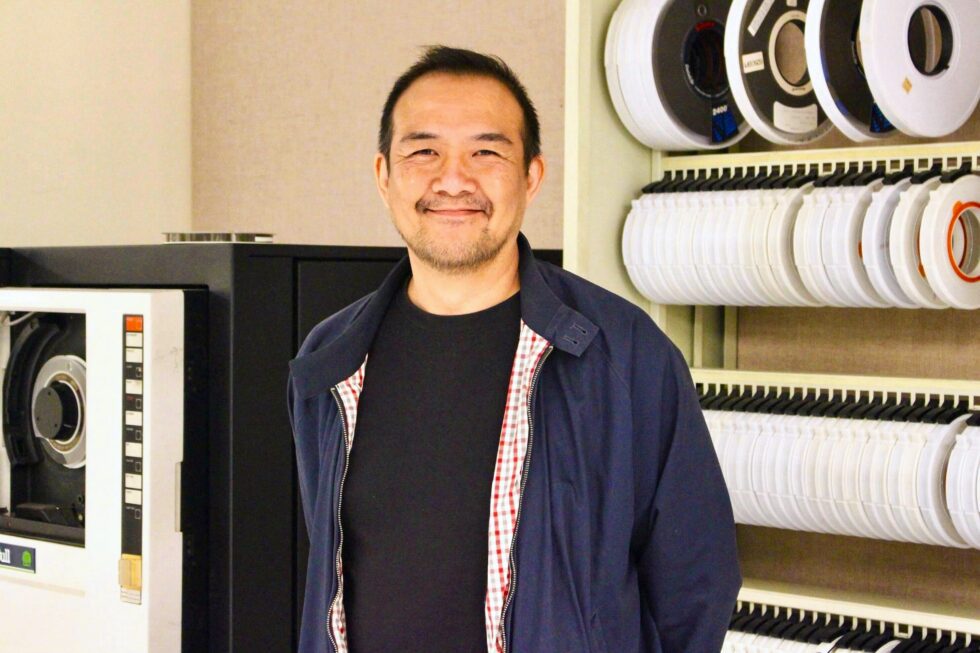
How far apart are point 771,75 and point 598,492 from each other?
3.62 feet

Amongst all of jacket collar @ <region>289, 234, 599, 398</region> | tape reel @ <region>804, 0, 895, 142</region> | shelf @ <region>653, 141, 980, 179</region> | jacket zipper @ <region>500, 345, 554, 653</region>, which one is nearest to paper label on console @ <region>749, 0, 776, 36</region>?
tape reel @ <region>804, 0, 895, 142</region>

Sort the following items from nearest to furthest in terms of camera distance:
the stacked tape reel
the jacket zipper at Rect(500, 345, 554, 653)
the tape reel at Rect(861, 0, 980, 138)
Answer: the jacket zipper at Rect(500, 345, 554, 653) → the tape reel at Rect(861, 0, 980, 138) → the stacked tape reel

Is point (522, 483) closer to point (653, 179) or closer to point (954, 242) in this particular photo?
point (954, 242)

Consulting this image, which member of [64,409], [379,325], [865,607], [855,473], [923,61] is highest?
[923,61]

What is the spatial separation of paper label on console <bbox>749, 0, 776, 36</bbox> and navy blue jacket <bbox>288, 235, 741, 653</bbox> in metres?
0.83

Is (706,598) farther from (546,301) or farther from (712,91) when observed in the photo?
(712,91)

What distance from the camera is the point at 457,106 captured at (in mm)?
1899

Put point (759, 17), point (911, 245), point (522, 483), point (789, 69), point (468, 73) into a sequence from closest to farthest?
point (522, 483) < point (468, 73) < point (911, 245) < point (759, 17) < point (789, 69)

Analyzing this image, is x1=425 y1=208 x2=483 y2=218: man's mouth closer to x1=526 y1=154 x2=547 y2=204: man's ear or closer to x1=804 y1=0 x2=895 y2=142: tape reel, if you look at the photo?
x1=526 y1=154 x2=547 y2=204: man's ear

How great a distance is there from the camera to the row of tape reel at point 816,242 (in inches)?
92.7

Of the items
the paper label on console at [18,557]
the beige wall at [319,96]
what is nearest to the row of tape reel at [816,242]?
the beige wall at [319,96]

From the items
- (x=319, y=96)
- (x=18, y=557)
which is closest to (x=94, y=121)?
(x=319, y=96)

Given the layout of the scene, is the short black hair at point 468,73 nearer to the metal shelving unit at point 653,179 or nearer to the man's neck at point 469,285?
the man's neck at point 469,285

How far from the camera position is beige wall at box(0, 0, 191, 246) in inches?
142
